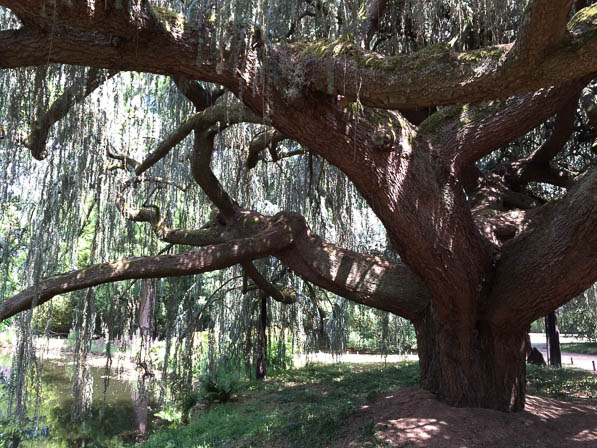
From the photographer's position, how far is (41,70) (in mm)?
2676

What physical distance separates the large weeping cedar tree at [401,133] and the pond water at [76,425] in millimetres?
2775

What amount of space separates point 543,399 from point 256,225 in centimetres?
285

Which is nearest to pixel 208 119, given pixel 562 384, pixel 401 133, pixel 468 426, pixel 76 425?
pixel 401 133

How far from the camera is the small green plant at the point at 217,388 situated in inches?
234

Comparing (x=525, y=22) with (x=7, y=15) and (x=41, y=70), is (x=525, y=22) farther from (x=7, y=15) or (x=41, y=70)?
(x=7, y=15)

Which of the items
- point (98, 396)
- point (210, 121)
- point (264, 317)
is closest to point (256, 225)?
point (210, 121)

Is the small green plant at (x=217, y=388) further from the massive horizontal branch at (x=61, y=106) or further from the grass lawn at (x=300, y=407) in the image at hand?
the massive horizontal branch at (x=61, y=106)

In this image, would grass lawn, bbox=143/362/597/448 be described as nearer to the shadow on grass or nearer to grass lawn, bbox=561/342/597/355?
the shadow on grass

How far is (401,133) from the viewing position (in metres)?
2.93

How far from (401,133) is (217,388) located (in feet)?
14.0

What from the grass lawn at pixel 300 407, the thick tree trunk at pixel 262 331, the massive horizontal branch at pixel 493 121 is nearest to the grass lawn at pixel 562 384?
the grass lawn at pixel 300 407

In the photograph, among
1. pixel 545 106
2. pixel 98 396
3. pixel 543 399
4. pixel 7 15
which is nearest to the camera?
pixel 545 106

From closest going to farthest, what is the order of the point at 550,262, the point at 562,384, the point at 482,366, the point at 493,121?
the point at 550,262
the point at 493,121
the point at 482,366
the point at 562,384

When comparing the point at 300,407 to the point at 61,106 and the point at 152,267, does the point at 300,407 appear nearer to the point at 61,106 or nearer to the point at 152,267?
the point at 152,267
